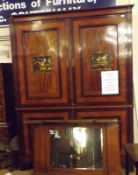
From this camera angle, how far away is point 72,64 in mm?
2879

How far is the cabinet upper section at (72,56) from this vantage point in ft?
9.11

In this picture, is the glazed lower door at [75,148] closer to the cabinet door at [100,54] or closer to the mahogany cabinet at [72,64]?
the mahogany cabinet at [72,64]

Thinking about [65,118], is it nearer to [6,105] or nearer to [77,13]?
[6,105]

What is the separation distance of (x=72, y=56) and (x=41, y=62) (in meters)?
0.36

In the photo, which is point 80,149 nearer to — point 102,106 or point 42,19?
point 102,106

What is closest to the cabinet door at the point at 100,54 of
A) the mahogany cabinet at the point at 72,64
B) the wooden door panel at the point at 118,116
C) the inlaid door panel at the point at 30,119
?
the mahogany cabinet at the point at 72,64

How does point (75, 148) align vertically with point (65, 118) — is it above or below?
below

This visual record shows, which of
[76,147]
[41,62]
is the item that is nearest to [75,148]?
[76,147]

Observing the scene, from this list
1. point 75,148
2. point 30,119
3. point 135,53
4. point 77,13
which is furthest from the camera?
point 135,53

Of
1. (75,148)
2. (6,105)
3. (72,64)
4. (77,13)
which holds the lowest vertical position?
(75,148)

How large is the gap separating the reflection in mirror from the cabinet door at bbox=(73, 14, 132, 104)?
0.39m

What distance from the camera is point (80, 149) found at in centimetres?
270

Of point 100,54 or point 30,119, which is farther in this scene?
point 30,119

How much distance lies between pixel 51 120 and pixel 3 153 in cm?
88
